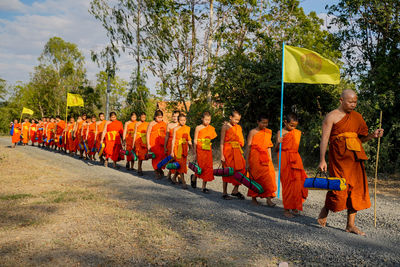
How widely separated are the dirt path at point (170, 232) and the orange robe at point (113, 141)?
16.5ft

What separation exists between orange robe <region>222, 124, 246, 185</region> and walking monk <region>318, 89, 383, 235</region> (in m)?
2.50

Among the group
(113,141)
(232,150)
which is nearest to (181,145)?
(232,150)

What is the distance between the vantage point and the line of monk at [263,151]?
184 inches

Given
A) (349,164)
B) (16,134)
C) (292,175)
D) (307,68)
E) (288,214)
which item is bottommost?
(288,214)

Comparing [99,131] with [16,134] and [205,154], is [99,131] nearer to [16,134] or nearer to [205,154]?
[205,154]

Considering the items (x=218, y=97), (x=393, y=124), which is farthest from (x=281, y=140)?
(x=218, y=97)

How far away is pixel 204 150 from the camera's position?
26.2ft

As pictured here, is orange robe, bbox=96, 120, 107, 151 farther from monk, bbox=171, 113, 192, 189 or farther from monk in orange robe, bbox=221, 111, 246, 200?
monk in orange robe, bbox=221, 111, 246, 200

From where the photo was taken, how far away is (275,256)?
371cm

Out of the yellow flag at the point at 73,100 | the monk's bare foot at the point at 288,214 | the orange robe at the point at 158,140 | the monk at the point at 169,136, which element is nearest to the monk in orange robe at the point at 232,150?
the monk's bare foot at the point at 288,214

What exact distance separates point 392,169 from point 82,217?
1027cm

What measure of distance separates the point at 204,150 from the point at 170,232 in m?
3.71

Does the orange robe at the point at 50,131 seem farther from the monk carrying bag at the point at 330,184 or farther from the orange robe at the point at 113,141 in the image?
the monk carrying bag at the point at 330,184

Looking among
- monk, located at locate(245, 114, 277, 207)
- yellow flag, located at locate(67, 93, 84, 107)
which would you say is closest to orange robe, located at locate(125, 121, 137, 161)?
monk, located at locate(245, 114, 277, 207)
